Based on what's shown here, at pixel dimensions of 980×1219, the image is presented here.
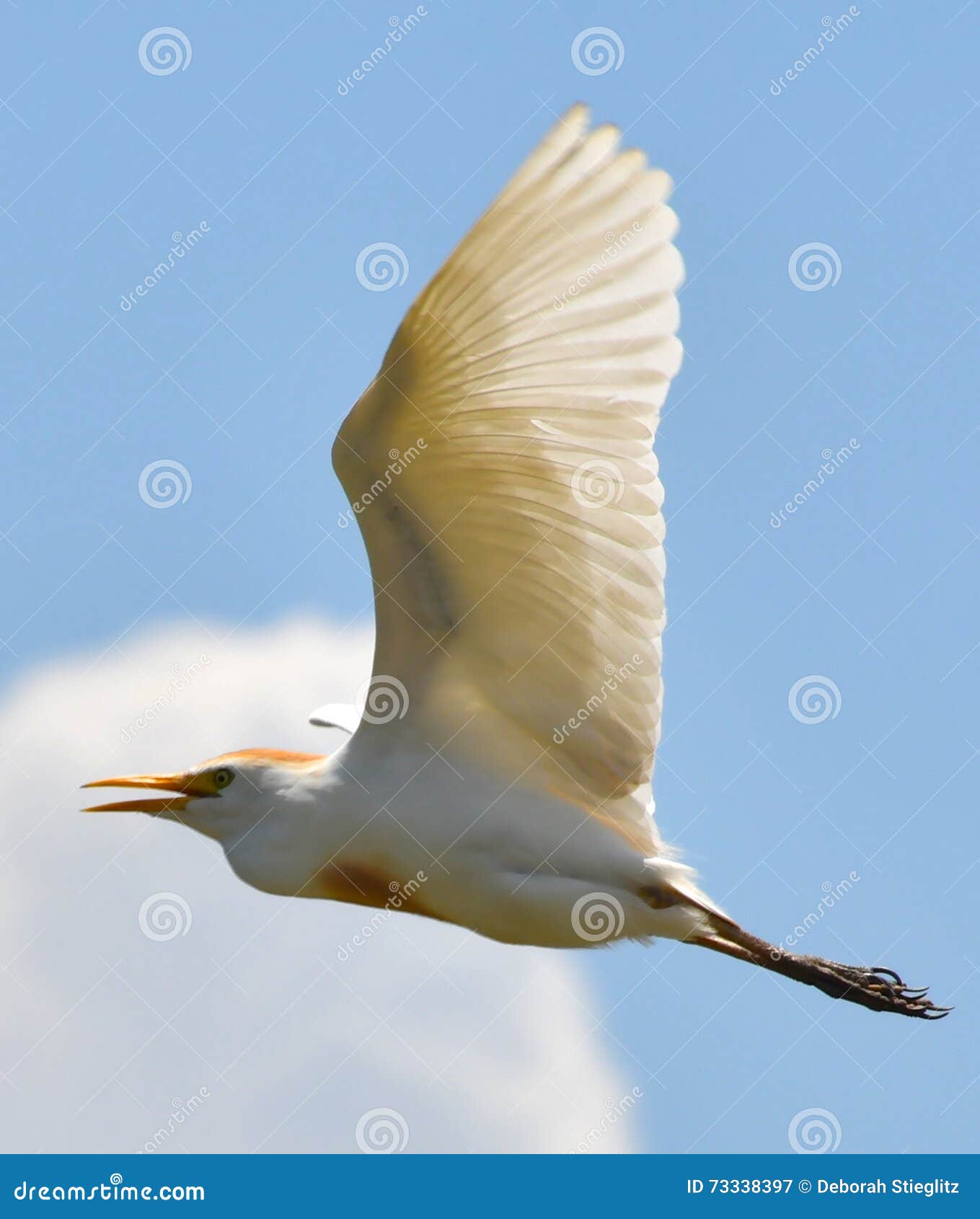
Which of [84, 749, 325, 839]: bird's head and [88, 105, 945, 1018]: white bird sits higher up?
[88, 105, 945, 1018]: white bird

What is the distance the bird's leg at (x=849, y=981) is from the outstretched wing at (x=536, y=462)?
4.24 feet

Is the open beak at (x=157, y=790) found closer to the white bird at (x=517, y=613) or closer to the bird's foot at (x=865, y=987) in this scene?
the white bird at (x=517, y=613)

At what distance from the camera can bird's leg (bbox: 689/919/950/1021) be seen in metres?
8.59

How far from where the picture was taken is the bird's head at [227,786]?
8242 mm

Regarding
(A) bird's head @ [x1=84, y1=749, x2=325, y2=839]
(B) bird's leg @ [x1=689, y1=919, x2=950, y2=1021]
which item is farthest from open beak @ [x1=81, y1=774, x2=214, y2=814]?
(B) bird's leg @ [x1=689, y1=919, x2=950, y2=1021]

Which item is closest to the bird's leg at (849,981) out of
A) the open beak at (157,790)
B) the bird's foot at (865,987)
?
the bird's foot at (865,987)

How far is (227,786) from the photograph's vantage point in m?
Answer: 8.39

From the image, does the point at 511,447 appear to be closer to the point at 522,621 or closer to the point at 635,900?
the point at 522,621

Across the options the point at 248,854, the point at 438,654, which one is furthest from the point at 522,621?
the point at 248,854

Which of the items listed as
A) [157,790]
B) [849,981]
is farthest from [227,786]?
[849,981]

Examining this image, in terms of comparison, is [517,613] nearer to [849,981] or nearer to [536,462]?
[536,462]

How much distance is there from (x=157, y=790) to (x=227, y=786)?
1.31 feet

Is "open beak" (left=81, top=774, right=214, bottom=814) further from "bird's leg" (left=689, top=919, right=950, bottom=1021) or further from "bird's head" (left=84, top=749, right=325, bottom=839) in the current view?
"bird's leg" (left=689, top=919, right=950, bottom=1021)

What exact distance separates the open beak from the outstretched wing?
1.20 metres
